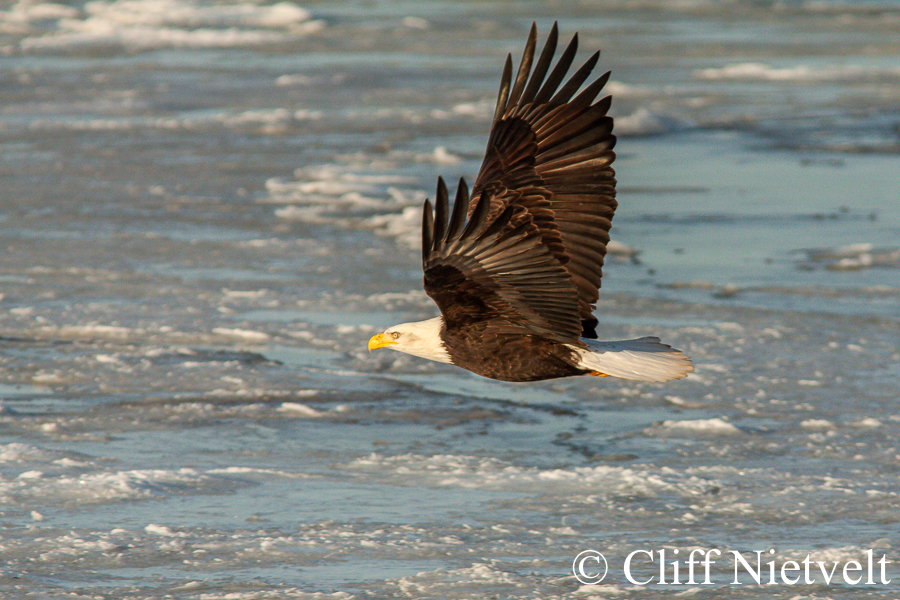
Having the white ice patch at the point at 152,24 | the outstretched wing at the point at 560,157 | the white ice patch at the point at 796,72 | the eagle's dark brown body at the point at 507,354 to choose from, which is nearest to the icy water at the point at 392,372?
the eagle's dark brown body at the point at 507,354

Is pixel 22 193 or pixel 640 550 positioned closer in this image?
pixel 640 550

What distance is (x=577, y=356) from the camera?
4469 millimetres

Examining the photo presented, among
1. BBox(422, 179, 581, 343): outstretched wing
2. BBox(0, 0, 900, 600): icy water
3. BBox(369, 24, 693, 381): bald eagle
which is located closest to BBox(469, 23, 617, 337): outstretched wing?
BBox(369, 24, 693, 381): bald eagle

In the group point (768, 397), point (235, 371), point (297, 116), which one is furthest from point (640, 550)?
point (297, 116)

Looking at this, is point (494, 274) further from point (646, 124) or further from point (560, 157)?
point (646, 124)

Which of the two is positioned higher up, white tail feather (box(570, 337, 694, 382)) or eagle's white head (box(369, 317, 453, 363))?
eagle's white head (box(369, 317, 453, 363))

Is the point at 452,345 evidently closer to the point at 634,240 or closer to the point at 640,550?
the point at 640,550

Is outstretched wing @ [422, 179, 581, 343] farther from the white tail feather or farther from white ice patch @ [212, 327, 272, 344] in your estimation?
white ice patch @ [212, 327, 272, 344]

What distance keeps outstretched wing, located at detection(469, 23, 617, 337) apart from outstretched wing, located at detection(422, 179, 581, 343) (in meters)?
0.20

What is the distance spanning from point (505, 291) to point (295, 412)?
2.24 metres

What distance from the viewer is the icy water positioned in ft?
15.3

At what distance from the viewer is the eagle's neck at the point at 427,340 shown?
4.48 m

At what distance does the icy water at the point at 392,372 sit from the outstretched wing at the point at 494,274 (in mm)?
845

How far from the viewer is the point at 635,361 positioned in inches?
176
